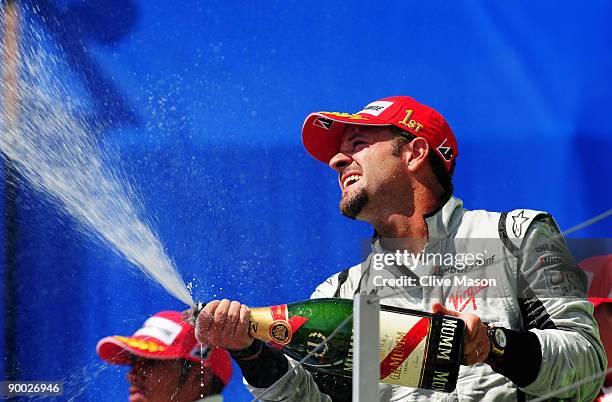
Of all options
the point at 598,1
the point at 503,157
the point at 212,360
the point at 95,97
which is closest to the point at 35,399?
the point at 212,360

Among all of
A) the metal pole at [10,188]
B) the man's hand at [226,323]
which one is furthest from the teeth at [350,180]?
the metal pole at [10,188]

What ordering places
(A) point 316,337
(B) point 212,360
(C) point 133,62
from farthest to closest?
1. (C) point 133,62
2. (B) point 212,360
3. (A) point 316,337

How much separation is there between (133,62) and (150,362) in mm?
625

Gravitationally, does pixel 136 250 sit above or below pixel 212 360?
above

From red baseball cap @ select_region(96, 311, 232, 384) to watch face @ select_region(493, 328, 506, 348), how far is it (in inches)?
22.2

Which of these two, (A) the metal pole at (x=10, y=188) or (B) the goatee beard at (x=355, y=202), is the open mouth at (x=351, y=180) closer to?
(B) the goatee beard at (x=355, y=202)

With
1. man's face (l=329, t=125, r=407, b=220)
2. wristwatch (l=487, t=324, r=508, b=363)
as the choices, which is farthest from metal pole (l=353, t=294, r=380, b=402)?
man's face (l=329, t=125, r=407, b=220)

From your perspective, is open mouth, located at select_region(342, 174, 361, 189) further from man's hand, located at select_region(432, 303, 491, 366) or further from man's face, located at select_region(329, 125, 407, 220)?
man's hand, located at select_region(432, 303, 491, 366)

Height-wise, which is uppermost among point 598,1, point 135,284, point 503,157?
point 598,1

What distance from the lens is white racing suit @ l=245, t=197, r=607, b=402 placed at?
1556mm

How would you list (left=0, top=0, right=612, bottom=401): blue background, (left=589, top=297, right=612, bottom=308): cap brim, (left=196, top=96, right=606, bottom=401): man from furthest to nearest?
1. (left=0, top=0, right=612, bottom=401): blue background
2. (left=589, top=297, right=612, bottom=308): cap brim
3. (left=196, top=96, right=606, bottom=401): man

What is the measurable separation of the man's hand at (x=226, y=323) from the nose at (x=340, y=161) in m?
0.40

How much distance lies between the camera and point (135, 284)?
76.0 inches

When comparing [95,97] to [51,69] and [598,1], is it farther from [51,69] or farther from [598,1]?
[598,1]
